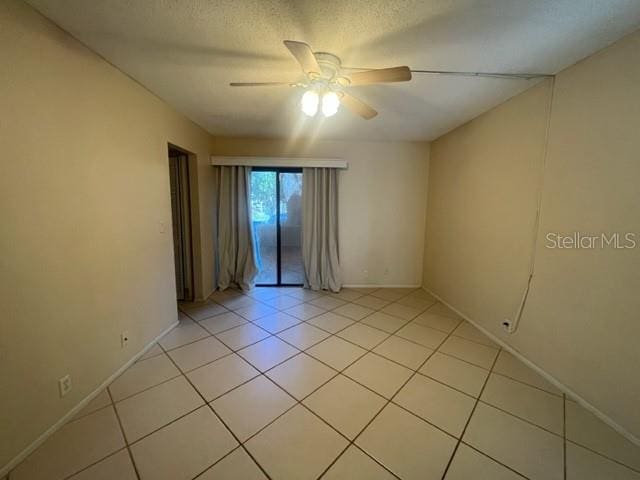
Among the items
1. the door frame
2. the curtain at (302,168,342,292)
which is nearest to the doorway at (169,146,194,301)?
the door frame

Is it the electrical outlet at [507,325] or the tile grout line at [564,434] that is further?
the electrical outlet at [507,325]

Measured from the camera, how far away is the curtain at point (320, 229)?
12.0ft

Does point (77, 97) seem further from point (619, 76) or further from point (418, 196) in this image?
point (418, 196)

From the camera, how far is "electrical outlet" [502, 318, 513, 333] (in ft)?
7.22

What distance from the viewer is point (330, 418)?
1.48 m

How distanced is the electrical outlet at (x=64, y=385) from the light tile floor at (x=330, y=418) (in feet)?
0.63

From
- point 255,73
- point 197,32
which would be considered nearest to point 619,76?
point 255,73

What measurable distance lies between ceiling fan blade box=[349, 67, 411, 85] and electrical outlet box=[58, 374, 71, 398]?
8.42ft

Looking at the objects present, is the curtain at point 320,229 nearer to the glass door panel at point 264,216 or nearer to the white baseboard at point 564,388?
the glass door panel at point 264,216

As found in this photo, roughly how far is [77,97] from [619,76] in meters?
3.35

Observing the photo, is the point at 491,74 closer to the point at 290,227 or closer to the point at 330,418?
the point at 330,418

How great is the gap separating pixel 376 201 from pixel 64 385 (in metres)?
3.71

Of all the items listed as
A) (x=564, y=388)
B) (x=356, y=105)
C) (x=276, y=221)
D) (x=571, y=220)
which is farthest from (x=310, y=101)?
(x=564, y=388)

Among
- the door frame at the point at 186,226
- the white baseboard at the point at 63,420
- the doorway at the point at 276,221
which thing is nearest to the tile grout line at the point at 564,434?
the white baseboard at the point at 63,420
